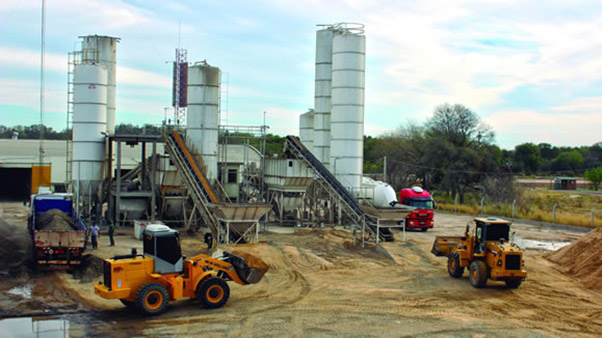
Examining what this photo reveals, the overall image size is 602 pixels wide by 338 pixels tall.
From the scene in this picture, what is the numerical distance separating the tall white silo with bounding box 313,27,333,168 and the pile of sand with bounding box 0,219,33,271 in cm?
1989

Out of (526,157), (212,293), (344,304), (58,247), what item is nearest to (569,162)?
(526,157)

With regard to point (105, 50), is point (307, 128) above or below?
below

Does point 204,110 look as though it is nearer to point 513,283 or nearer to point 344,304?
point 344,304

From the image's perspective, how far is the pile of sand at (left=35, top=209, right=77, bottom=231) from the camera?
2369 centimetres

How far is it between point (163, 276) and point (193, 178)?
16.6 m

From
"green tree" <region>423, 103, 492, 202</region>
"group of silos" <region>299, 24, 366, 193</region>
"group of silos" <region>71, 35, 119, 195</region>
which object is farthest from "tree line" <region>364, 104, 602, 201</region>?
"group of silos" <region>71, 35, 119, 195</region>

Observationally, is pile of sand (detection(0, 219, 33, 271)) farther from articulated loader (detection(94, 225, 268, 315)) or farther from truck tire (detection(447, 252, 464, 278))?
truck tire (detection(447, 252, 464, 278))

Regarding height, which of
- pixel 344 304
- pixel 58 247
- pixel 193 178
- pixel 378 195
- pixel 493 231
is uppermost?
pixel 193 178

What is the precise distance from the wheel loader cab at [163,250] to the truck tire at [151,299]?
1.84 ft

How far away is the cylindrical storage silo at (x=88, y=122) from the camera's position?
3572 centimetres

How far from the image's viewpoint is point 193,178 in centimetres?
3281

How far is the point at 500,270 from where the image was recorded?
19.9 meters

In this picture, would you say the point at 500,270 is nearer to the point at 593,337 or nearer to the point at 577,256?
the point at 593,337

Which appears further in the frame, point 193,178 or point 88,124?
point 88,124
